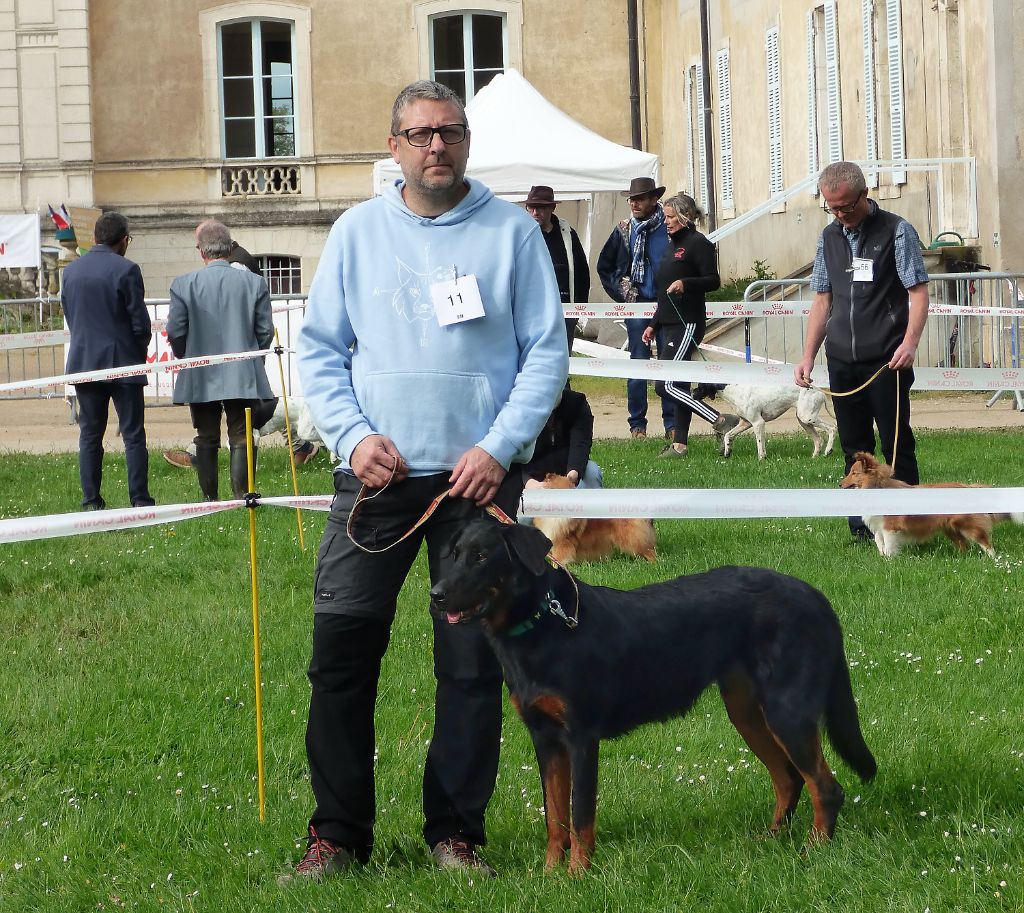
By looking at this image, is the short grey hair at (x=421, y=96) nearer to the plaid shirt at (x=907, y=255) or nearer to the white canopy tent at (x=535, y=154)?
the plaid shirt at (x=907, y=255)

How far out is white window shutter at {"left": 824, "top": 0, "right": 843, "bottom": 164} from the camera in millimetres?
21469

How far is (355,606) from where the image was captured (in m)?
4.01

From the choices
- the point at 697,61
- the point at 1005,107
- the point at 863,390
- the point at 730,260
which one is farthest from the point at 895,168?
the point at 863,390

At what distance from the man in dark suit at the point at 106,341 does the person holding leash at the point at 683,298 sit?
450cm

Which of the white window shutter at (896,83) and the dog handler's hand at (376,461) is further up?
the white window shutter at (896,83)

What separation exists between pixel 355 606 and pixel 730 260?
75.8 ft

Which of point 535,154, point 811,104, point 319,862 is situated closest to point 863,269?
point 319,862

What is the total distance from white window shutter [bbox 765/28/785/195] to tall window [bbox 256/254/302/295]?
9590 mm

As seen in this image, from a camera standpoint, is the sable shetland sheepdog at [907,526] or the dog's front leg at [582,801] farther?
the sable shetland sheepdog at [907,526]

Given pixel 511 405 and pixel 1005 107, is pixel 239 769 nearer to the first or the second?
pixel 511 405

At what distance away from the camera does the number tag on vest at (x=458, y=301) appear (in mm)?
3854

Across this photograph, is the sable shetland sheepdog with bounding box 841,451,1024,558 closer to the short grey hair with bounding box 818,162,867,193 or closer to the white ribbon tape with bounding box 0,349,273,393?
the short grey hair with bounding box 818,162,867,193

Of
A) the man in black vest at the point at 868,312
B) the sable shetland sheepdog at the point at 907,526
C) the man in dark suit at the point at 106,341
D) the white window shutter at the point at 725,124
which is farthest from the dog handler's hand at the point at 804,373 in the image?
the white window shutter at the point at 725,124

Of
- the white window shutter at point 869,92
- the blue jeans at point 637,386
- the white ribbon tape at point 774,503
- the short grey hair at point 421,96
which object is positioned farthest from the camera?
the white window shutter at point 869,92
